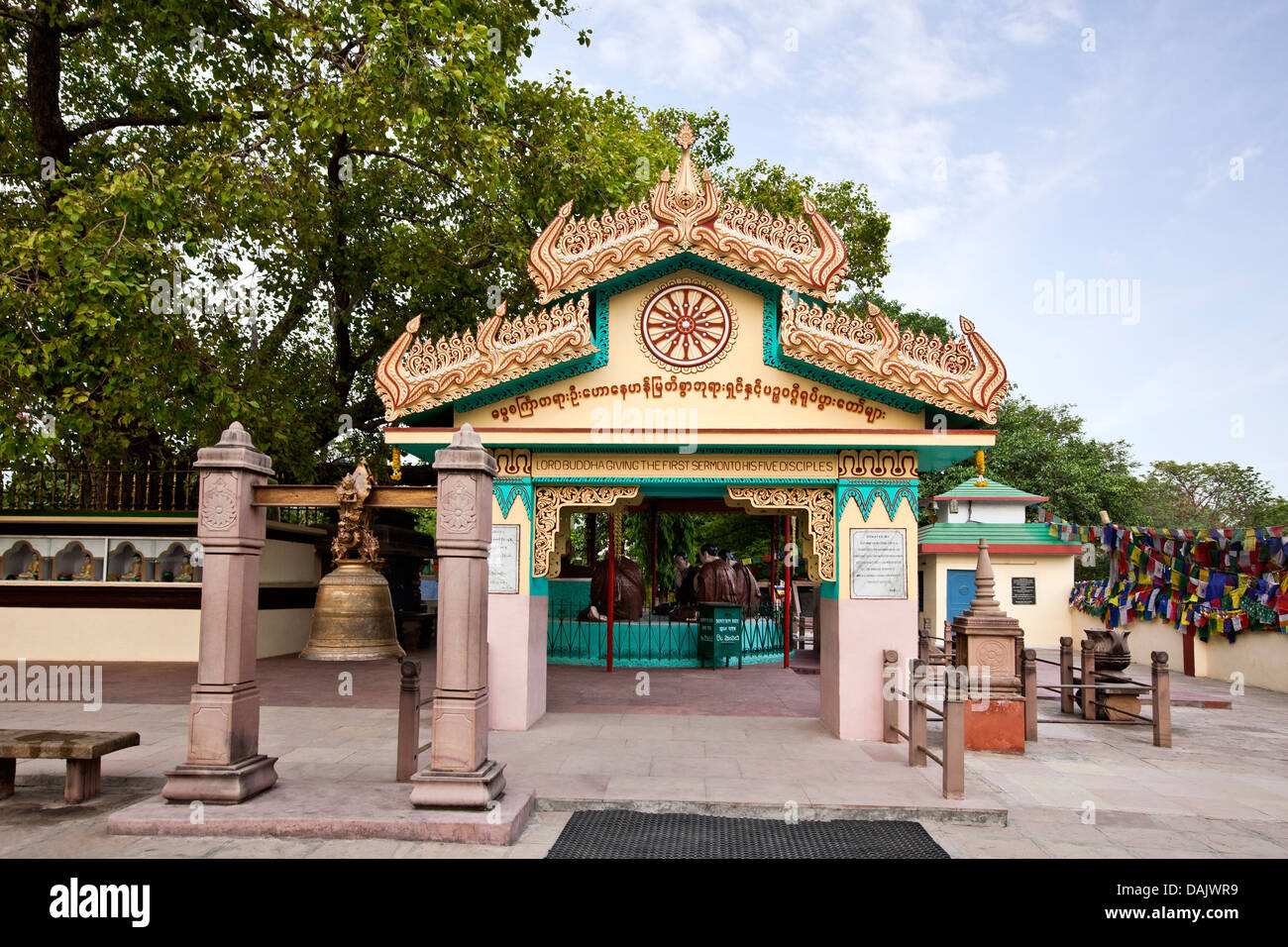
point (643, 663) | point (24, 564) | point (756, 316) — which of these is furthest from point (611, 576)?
point (24, 564)

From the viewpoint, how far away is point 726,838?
6.41m

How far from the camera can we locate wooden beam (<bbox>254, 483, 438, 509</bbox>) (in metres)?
6.88

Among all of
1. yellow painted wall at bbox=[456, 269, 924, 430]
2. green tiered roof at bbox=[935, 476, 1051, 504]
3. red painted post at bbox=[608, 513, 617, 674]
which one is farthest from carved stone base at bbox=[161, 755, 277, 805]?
green tiered roof at bbox=[935, 476, 1051, 504]

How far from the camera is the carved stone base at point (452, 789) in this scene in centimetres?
631

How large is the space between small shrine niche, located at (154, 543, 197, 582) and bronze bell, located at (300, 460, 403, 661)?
38.6 feet

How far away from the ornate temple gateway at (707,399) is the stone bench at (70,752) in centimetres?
392

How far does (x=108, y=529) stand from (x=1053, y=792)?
1690 centimetres

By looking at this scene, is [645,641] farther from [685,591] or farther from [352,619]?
[352,619]

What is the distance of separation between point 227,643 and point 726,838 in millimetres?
4203

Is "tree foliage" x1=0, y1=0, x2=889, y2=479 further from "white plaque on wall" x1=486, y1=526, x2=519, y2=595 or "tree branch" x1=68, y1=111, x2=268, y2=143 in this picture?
"white plaque on wall" x1=486, y1=526, x2=519, y2=595

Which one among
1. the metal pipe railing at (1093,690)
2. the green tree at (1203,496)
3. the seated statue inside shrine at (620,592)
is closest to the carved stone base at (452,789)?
the metal pipe railing at (1093,690)

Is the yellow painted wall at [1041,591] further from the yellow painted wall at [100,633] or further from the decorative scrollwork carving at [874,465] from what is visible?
the yellow painted wall at [100,633]

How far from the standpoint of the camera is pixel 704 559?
19.9 metres

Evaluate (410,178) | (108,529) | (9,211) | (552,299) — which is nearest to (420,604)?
(108,529)
